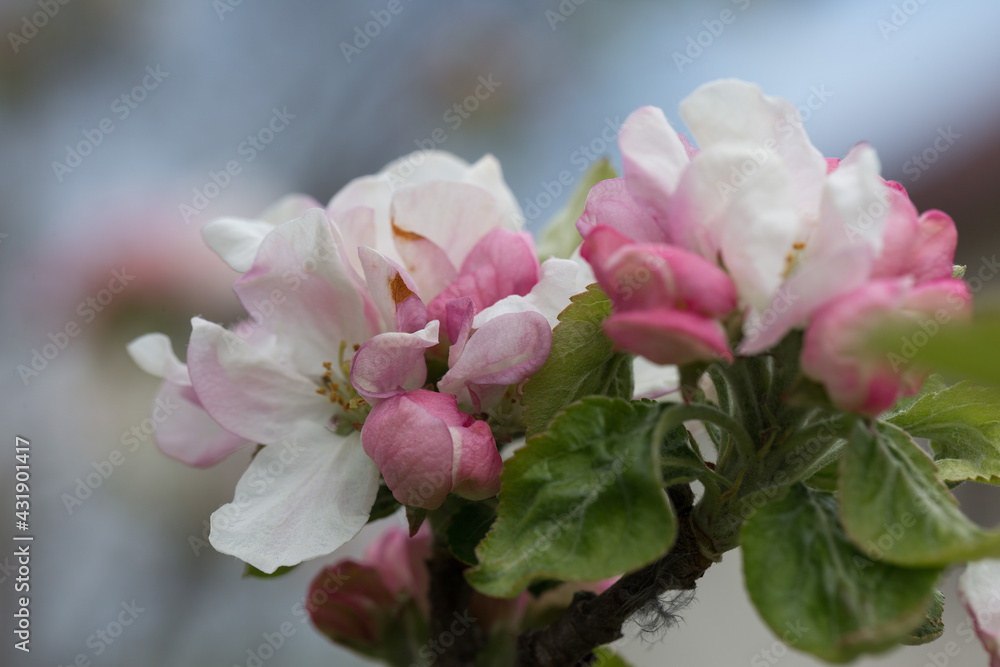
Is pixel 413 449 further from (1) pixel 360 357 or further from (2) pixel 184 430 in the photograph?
(2) pixel 184 430

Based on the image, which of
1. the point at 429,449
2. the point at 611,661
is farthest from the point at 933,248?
the point at 611,661

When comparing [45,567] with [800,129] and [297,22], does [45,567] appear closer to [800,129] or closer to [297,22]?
[297,22]

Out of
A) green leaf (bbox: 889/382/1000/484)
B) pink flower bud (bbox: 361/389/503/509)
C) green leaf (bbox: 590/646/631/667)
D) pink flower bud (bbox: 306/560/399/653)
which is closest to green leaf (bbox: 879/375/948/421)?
green leaf (bbox: 889/382/1000/484)

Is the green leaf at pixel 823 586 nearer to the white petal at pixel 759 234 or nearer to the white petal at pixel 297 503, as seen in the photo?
the white petal at pixel 759 234

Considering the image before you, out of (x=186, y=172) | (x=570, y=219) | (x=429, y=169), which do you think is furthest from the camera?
(x=186, y=172)

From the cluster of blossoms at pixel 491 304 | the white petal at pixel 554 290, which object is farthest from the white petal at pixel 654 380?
the white petal at pixel 554 290

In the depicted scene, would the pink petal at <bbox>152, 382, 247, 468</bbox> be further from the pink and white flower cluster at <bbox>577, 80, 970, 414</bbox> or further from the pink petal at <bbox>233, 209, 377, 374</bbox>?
the pink and white flower cluster at <bbox>577, 80, 970, 414</bbox>

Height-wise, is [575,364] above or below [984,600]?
above
